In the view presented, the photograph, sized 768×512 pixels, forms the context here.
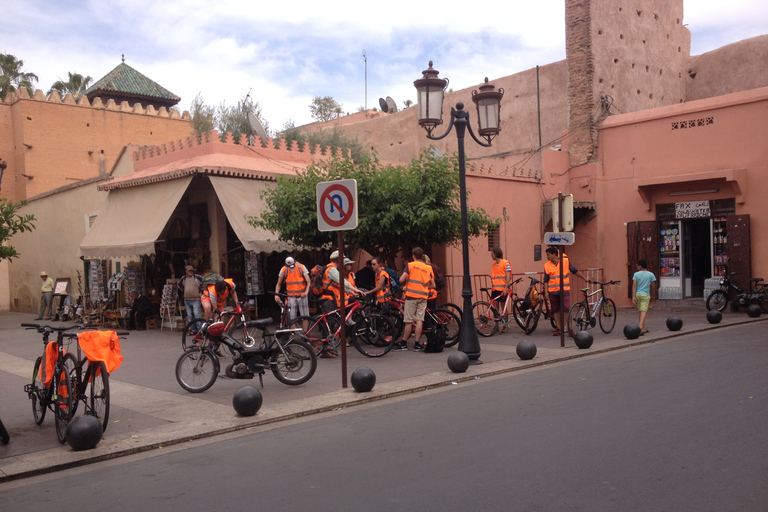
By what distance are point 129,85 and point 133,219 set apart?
21523 millimetres

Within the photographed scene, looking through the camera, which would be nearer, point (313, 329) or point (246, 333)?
point (246, 333)

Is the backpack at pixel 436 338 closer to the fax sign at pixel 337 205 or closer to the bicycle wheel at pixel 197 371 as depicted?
the fax sign at pixel 337 205

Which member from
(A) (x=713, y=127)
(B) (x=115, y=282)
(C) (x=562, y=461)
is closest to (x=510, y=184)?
(A) (x=713, y=127)

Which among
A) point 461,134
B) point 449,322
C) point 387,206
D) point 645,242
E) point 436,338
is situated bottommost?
point 436,338

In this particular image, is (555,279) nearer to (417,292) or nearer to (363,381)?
(417,292)

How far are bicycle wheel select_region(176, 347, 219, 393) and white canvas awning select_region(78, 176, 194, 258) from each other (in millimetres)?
7291

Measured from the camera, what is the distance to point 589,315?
13.7 m

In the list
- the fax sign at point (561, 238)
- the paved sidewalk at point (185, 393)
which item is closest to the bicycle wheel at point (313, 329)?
the paved sidewalk at point (185, 393)

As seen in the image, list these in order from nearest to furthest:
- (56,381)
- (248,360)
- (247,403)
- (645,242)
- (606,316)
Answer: (56,381)
(247,403)
(248,360)
(606,316)
(645,242)

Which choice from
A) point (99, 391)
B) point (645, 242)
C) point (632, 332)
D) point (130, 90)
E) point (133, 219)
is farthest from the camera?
point (130, 90)

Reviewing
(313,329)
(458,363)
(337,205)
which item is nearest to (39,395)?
(337,205)

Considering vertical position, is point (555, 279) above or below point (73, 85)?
below

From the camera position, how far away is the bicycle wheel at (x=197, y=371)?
8.84m

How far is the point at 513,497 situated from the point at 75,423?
159 inches
